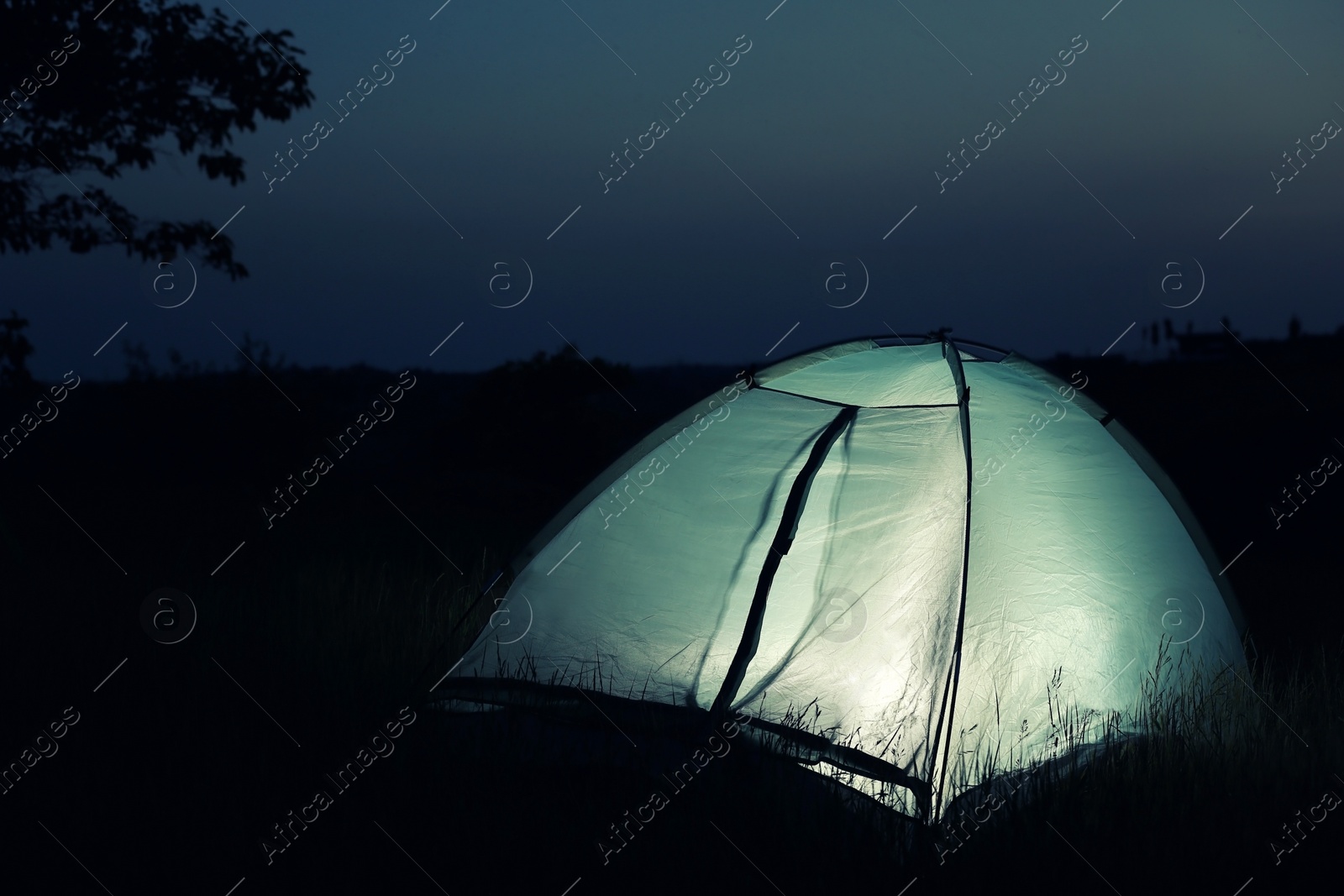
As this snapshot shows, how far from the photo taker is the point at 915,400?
4.39 meters

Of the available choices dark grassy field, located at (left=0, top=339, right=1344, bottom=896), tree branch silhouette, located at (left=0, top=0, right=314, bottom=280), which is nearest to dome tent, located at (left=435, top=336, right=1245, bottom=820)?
dark grassy field, located at (left=0, top=339, right=1344, bottom=896)

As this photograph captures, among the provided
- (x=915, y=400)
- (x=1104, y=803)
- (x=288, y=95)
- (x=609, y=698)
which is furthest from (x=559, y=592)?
(x=288, y=95)

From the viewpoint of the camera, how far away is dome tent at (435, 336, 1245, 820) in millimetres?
3912

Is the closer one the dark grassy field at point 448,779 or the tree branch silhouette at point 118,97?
the dark grassy field at point 448,779

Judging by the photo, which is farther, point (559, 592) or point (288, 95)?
point (288, 95)

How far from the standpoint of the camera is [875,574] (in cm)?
411

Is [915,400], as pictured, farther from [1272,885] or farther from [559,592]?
[1272,885]

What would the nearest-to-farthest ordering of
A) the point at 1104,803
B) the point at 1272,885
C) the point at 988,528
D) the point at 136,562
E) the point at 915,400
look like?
the point at 1272,885 < the point at 1104,803 < the point at 988,528 < the point at 915,400 < the point at 136,562

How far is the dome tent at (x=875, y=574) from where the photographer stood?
3.91 meters

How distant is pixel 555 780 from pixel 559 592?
3.45 feet

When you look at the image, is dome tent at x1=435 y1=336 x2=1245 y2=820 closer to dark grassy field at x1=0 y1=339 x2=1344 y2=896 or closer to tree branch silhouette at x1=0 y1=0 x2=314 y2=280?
dark grassy field at x1=0 y1=339 x2=1344 y2=896

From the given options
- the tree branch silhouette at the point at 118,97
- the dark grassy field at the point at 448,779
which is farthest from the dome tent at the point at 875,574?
the tree branch silhouette at the point at 118,97

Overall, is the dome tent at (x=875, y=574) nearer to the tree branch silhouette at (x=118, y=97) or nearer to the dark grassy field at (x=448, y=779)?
the dark grassy field at (x=448, y=779)

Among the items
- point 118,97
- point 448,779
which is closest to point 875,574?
point 448,779
